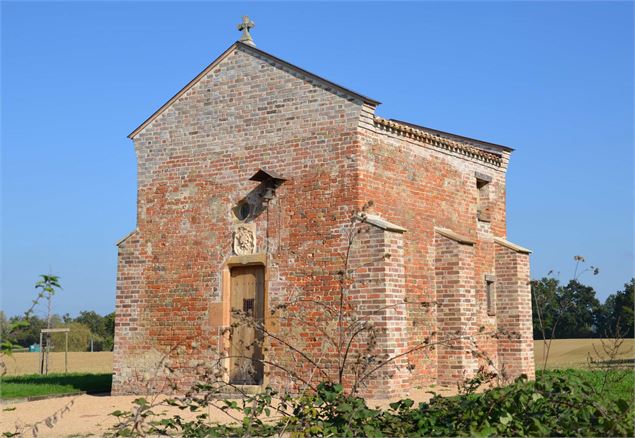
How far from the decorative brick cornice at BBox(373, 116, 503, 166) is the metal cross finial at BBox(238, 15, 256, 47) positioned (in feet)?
12.9

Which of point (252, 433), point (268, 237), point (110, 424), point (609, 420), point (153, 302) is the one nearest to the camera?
point (609, 420)

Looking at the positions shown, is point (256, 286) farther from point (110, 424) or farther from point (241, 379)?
point (110, 424)

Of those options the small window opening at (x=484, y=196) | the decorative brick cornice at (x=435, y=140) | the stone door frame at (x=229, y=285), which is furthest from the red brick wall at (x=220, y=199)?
the small window opening at (x=484, y=196)

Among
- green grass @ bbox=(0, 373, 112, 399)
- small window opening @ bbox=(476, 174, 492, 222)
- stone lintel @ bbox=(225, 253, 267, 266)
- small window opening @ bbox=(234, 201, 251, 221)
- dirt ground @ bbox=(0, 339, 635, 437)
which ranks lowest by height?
dirt ground @ bbox=(0, 339, 635, 437)

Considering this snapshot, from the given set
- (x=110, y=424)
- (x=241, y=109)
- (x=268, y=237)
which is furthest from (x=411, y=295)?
(x=110, y=424)

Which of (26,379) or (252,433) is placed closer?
(252,433)

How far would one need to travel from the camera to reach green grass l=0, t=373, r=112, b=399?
15.7m

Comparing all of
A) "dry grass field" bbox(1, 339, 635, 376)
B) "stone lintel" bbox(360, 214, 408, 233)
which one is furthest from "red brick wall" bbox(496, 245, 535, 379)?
"dry grass field" bbox(1, 339, 635, 376)

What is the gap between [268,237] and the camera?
591 inches

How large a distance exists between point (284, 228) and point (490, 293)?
6358mm

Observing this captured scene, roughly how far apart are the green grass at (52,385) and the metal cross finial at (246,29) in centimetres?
911

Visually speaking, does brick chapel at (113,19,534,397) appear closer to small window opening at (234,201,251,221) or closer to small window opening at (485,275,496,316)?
small window opening at (234,201,251,221)

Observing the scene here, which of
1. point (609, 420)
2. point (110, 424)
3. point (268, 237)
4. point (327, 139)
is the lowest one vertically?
point (110, 424)

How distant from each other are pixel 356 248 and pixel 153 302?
5.34m
